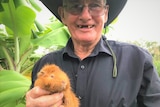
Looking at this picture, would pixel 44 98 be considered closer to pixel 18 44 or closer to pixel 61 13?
pixel 61 13

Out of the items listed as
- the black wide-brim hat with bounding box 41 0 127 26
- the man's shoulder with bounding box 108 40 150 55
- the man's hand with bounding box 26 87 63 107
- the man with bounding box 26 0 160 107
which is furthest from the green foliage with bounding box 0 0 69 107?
the man's hand with bounding box 26 87 63 107

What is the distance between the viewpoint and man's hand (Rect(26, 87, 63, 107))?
0.87 meters

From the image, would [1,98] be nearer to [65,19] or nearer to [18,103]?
[18,103]

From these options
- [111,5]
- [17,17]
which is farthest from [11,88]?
[111,5]

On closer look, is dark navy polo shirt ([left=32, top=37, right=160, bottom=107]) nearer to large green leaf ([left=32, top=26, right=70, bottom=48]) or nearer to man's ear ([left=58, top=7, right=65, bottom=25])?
man's ear ([left=58, top=7, right=65, bottom=25])

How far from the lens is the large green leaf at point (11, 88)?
1.71 m

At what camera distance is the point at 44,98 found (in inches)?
35.4

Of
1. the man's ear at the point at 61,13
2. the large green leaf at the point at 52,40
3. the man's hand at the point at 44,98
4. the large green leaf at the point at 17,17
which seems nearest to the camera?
the man's hand at the point at 44,98

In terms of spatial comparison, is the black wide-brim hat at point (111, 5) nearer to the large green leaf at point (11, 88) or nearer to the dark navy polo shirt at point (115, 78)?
the dark navy polo shirt at point (115, 78)

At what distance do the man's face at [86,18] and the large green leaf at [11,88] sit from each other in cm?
60

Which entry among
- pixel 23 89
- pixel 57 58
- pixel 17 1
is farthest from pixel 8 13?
pixel 57 58

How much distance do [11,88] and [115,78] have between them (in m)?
0.73

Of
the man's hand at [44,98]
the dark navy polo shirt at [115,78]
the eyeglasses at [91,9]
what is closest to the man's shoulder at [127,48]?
the dark navy polo shirt at [115,78]

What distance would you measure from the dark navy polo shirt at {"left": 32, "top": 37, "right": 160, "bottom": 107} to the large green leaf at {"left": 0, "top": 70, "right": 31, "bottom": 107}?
50 centimetres
